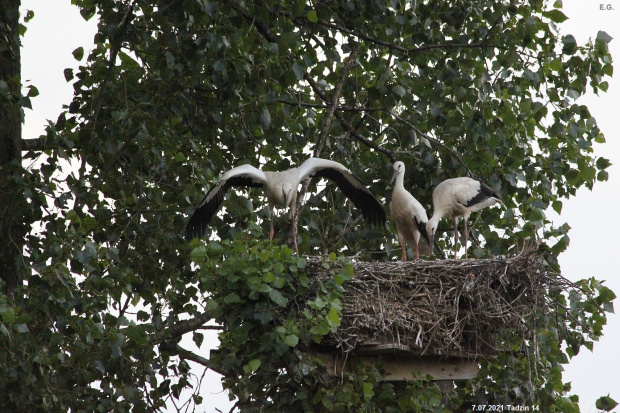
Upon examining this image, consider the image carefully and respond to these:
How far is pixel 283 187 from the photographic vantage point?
7.46 metres

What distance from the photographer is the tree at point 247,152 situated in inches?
263

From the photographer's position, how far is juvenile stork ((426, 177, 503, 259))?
25.7 ft

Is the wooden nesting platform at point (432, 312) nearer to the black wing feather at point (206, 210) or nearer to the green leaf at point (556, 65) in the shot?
the black wing feather at point (206, 210)

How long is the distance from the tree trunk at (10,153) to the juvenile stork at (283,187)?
1.24m

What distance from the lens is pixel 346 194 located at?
314 inches

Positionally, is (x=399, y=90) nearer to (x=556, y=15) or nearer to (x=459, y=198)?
(x=459, y=198)

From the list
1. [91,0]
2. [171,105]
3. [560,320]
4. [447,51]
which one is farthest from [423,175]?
[91,0]

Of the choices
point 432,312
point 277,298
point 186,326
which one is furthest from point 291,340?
point 186,326

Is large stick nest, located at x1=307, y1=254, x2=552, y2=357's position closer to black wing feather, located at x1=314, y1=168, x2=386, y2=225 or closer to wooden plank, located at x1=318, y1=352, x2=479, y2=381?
wooden plank, located at x1=318, y1=352, x2=479, y2=381

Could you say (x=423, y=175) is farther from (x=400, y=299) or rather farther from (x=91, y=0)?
(x=91, y=0)

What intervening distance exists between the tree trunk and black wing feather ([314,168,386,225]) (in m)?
2.34

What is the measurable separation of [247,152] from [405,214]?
1404mm

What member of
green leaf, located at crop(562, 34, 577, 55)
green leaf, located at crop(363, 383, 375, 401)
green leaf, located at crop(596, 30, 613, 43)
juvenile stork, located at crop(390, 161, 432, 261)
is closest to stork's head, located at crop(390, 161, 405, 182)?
juvenile stork, located at crop(390, 161, 432, 261)

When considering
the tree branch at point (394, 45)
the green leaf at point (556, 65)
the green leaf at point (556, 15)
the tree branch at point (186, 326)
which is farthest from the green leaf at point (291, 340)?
the green leaf at point (556, 15)
